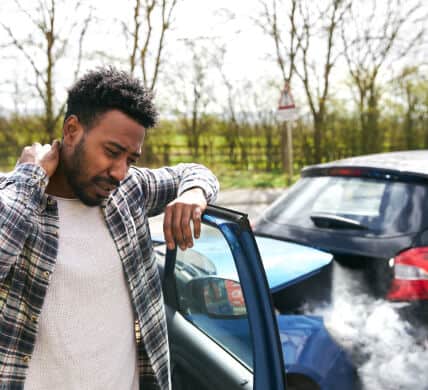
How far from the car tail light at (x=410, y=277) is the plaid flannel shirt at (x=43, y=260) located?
45.0 inches

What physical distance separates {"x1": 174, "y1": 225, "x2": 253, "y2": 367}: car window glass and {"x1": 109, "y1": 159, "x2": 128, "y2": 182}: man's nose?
44 centimetres

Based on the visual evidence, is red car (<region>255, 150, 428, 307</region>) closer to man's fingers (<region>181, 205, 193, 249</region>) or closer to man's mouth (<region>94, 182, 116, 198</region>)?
man's fingers (<region>181, 205, 193, 249</region>)

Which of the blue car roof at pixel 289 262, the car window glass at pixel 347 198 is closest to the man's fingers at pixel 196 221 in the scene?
the blue car roof at pixel 289 262

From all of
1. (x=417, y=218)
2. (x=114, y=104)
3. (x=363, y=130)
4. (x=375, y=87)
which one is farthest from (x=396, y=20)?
(x=114, y=104)

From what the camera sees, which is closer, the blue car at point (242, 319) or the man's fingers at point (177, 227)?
the man's fingers at point (177, 227)

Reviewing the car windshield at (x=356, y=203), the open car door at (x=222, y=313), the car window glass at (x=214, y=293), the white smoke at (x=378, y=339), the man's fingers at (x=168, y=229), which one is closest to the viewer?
the man's fingers at (x=168, y=229)

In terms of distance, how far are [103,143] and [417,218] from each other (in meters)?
1.74

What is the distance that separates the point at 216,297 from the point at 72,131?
0.91 metres

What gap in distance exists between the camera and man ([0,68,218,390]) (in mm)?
1112

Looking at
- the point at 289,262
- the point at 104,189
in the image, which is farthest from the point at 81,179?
the point at 289,262

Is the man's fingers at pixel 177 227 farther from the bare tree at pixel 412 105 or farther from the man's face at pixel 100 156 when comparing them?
the bare tree at pixel 412 105

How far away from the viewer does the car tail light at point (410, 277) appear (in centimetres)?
205

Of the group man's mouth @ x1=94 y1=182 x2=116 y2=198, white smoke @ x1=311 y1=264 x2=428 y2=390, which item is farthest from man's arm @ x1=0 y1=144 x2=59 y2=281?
white smoke @ x1=311 y1=264 x2=428 y2=390

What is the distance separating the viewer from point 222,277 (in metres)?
1.78
